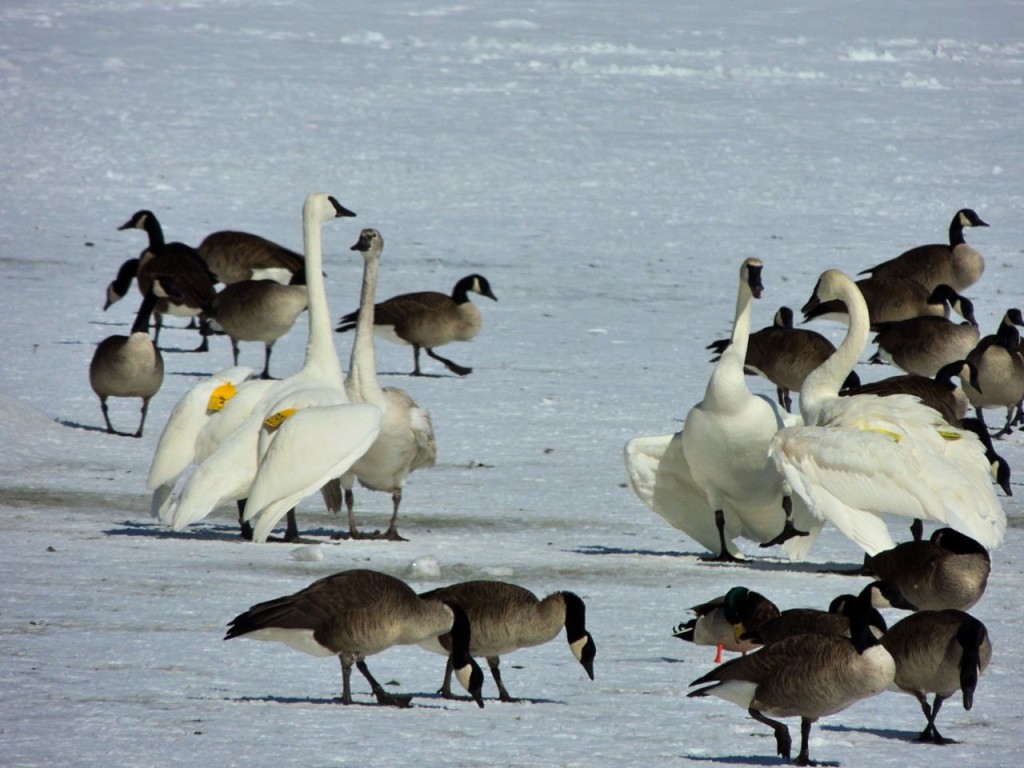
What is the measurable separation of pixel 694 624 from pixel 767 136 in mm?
17037

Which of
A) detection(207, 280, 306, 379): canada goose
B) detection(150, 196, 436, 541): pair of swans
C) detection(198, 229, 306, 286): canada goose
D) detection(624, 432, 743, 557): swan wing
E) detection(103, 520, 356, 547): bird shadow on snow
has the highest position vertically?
detection(150, 196, 436, 541): pair of swans

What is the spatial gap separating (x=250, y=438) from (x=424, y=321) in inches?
211

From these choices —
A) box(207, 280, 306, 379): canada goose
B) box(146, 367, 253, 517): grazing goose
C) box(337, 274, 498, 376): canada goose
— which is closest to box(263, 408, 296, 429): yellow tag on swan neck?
box(146, 367, 253, 517): grazing goose

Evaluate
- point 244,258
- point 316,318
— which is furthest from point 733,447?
point 244,258

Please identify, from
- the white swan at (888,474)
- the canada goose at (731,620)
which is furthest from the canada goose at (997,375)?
the canada goose at (731,620)

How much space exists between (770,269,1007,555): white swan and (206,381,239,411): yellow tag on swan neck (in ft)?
8.29

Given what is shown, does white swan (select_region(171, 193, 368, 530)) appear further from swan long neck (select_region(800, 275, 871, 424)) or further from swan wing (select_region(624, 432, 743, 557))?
swan long neck (select_region(800, 275, 871, 424))

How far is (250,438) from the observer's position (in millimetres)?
7289

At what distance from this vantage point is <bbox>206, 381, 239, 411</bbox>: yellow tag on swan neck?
7.73 metres

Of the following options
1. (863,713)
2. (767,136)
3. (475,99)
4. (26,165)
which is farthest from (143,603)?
(475,99)

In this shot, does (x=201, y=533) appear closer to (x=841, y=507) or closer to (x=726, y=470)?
(x=726, y=470)

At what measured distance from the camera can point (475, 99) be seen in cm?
2386

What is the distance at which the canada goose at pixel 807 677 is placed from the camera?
4.22 meters

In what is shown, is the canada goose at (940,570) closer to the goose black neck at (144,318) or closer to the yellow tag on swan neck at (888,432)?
the yellow tag on swan neck at (888,432)
